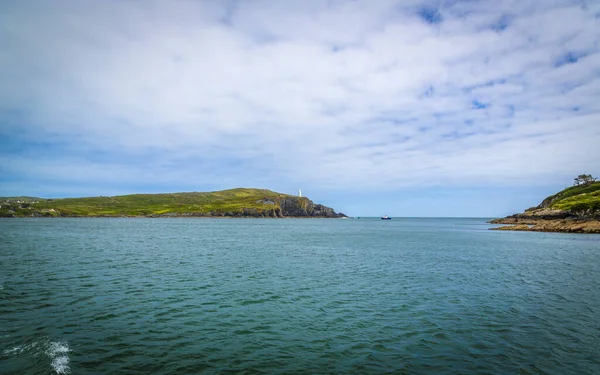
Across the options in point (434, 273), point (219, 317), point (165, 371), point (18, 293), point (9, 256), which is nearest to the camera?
point (165, 371)

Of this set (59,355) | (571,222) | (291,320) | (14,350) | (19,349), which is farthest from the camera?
(571,222)

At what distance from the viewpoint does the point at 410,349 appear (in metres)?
19.2

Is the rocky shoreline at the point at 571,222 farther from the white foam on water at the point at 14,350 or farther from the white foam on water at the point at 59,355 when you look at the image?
the white foam on water at the point at 14,350

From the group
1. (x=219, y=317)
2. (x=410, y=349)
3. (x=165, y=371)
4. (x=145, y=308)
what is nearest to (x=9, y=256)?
(x=145, y=308)

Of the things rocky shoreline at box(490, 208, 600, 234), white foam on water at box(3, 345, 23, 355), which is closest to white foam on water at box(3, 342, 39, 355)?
white foam on water at box(3, 345, 23, 355)

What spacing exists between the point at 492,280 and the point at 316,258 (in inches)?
1067

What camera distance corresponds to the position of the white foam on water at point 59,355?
15.6 metres

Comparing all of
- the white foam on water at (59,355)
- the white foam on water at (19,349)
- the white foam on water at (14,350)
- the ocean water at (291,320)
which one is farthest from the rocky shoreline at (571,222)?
the white foam on water at (14,350)

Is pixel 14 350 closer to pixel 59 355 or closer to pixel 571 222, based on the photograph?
pixel 59 355

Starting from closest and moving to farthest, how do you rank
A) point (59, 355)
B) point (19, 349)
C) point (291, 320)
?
point (59, 355), point (19, 349), point (291, 320)

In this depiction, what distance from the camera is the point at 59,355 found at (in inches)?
671

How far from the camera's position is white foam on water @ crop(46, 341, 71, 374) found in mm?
15578

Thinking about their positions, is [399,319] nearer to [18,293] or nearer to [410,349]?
[410,349]

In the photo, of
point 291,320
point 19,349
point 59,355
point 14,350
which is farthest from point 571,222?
point 14,350
